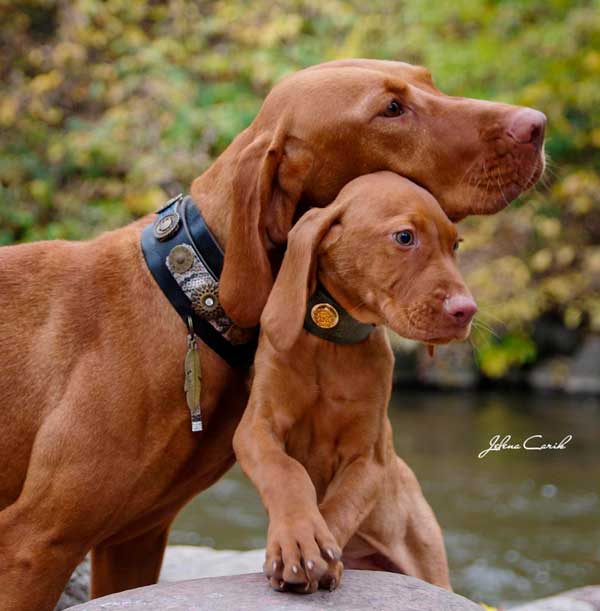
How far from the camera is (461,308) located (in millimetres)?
2146

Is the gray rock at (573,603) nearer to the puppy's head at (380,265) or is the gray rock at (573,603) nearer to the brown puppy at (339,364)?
the brown puppy at (339,364)

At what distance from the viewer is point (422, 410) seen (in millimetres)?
10031

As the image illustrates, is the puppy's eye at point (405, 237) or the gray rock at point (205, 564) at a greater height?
the puppy's eye at point (405, 237)

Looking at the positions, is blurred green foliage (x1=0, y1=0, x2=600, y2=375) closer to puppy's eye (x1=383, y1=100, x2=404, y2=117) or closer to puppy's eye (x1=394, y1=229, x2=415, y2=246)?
puppy's eye (x1=383, y1=100, x2=404, y2=117)

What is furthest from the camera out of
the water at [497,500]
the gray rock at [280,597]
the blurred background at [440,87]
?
the blurred background at [440,87]

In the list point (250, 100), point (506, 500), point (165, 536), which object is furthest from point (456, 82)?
point (165, 536)

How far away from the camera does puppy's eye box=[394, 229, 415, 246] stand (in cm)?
225

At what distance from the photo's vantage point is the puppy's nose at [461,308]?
215 centimetres

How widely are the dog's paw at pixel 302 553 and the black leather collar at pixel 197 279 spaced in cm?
60

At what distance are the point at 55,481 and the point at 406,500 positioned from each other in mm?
836

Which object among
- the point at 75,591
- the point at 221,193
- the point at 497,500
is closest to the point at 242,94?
the point at 497,500

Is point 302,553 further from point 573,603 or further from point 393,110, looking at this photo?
point 573,603

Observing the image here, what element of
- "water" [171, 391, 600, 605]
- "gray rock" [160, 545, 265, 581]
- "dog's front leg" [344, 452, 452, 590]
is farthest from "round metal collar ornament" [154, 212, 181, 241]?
"water" [171, 391, 600, 605]

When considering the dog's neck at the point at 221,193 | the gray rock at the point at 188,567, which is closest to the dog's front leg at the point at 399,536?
the dog's neck at the point at 221,193
